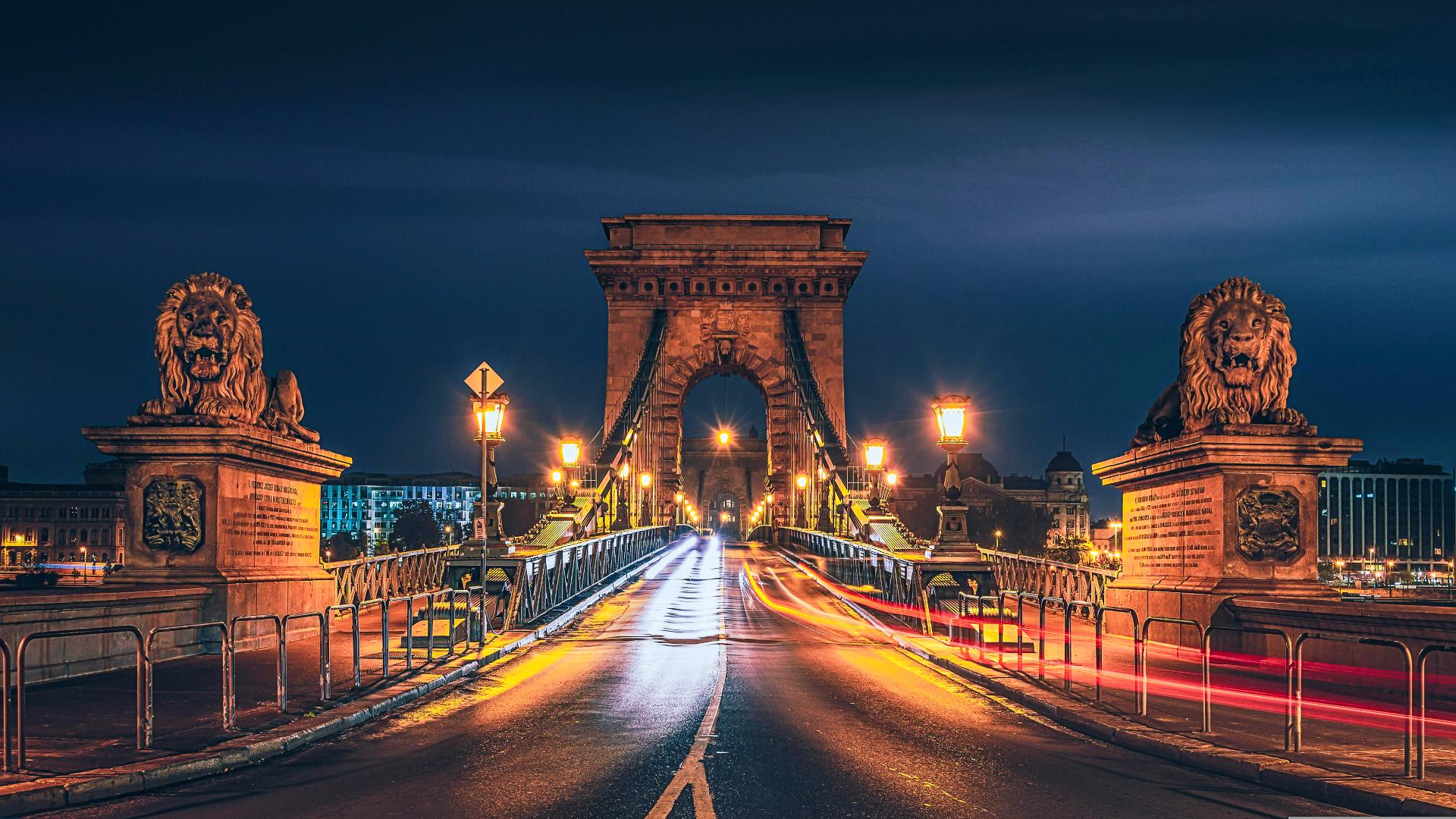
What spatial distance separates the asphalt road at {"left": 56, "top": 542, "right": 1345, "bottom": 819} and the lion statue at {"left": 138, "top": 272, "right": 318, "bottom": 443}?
4984 mm

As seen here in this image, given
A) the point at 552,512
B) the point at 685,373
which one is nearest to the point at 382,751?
the point at 552,512

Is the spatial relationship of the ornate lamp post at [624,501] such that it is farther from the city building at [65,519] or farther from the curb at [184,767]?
the city building at [65,519]

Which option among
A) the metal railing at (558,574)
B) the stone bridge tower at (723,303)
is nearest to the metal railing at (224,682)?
the metal railing at (558,574)

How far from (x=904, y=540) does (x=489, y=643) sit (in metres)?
19.6

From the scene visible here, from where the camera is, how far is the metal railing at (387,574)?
2397cm

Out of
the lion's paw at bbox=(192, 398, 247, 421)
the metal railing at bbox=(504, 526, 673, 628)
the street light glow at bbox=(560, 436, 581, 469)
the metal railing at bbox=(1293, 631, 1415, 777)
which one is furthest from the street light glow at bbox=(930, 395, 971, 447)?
the street light glow at bbox=(560, 436, 581, 469)

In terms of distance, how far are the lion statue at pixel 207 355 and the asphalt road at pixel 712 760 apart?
4984 mm

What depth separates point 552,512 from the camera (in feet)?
142

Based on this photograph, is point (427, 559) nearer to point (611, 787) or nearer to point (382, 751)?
point (382, 751)

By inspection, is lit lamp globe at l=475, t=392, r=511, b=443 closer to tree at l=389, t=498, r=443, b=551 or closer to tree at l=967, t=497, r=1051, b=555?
tree at l=389, t=498, r=443, b=551

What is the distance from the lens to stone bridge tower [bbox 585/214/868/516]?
83500 mm

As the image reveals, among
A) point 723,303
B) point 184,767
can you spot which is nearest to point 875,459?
point 184,767

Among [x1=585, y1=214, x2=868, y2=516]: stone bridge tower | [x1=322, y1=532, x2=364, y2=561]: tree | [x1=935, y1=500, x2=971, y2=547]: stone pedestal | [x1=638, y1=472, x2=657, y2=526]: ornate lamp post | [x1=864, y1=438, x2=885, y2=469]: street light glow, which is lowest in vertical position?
[x1=322, y1=532, x2=364, y2=561]: tree

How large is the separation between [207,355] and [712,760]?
10692 mm
